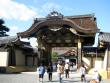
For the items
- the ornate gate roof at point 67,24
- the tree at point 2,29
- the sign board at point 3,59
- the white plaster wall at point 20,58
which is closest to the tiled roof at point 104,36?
the ornate gate roof at point 67,24

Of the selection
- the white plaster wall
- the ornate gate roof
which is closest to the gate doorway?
the ornate gate roof

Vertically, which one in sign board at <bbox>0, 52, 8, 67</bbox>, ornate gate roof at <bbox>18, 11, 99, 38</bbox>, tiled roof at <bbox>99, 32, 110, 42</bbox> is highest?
ornate gate roof at <bbox>18, 11, 99, 38</bbox>

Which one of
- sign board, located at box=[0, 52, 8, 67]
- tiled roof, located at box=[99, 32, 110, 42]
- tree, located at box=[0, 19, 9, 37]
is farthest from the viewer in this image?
tree, located at box=[0, 19, 9, 37]

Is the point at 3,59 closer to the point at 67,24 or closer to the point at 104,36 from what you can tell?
the point at 67,24

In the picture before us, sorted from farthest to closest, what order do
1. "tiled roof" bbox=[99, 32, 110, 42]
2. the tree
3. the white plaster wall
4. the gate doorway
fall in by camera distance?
the tree
the white plaster wall
the gate doorway
"tiled roof" bbox=[99, 32, 110, 42]

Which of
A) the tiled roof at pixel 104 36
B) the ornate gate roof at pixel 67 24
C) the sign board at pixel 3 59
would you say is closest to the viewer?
the tiled roof at pixel 104 36

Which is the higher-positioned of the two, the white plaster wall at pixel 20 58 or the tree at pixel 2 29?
the tree at pixel 2 29

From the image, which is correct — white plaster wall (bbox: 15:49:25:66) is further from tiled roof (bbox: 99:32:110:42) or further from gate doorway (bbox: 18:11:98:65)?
tiled roof (bbox: 99:32:110:42)

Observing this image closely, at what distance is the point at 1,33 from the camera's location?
55.8m

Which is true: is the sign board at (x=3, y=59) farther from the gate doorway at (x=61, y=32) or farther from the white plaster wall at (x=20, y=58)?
the gate doorway at (x=61, y=32)

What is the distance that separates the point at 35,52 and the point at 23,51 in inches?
75.6

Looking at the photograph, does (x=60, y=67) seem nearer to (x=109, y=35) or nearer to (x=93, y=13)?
(x=109, y=35)

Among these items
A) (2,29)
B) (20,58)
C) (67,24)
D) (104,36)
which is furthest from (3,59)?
(2,29)

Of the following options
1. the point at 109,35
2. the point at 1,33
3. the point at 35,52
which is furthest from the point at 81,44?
the point at 1,33
